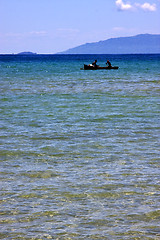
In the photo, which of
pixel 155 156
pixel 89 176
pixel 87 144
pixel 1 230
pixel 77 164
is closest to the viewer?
pixel 1 230

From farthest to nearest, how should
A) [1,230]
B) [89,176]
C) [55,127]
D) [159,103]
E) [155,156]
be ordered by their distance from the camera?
[159,103], [55,127], [155,156], [89,176], [1,230]

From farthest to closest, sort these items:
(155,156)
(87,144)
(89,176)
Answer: (87,144) < (155,156) < (89,176)

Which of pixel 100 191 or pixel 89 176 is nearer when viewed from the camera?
pixel 100 191

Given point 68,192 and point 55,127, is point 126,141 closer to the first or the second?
point 55,127

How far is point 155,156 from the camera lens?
12.5 meters

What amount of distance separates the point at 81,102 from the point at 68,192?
60.2ft

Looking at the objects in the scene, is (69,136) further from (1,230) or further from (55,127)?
(1,230)

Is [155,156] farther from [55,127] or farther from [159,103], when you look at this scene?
[159,103]

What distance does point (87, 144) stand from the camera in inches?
558

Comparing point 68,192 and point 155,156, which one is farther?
point 155,156

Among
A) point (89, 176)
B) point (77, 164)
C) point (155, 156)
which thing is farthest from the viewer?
point (155, 156)

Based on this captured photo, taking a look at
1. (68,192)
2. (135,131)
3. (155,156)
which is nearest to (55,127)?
(135,131)

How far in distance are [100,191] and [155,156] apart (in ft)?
11.4

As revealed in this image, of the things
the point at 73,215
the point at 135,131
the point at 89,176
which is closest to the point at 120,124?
the point at 135,131
